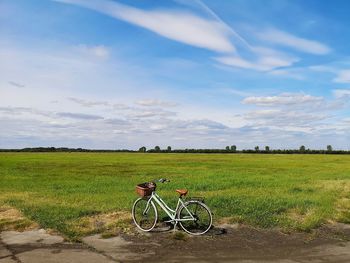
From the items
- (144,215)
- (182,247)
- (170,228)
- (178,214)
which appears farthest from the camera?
(144,215)

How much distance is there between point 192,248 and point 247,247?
1396mm

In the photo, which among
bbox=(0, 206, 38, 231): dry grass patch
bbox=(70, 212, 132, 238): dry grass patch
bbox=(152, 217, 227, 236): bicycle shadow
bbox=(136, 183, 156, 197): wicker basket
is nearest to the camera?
bbox=(70, 212, 132, 238): dry grass patch

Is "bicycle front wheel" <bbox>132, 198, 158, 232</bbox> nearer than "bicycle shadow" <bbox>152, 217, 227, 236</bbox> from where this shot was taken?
No

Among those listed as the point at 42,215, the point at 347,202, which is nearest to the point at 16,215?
the point at 42,215

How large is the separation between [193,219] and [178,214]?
0.47 m

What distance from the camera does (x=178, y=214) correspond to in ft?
39.8

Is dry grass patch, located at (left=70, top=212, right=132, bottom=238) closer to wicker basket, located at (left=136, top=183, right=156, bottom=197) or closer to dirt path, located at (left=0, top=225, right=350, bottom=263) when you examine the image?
dirt path, located at (left=0, top=225, right=350, bottom=263)

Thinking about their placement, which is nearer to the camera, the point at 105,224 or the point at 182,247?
the point at 182,247

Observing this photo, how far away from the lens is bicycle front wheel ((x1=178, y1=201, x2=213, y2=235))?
39.0 ft

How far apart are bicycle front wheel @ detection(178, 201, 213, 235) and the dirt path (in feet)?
1.02

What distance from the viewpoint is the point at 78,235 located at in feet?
38.1

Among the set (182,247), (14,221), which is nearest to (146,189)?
(182,247)

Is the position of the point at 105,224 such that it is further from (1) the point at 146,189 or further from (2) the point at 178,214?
(2) the point at 178,214

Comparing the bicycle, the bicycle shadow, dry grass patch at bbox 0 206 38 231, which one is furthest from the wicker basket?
dry grass patch at bbox 0 206 38 231
